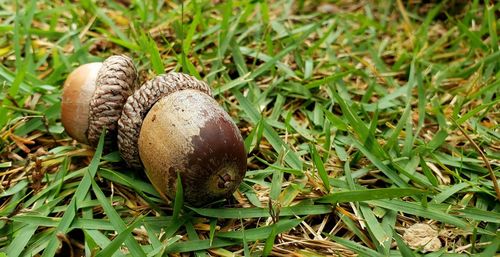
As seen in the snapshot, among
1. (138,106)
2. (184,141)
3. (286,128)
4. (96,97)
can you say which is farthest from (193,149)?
(286,128)

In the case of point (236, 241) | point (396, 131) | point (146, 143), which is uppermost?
point (146, 143)

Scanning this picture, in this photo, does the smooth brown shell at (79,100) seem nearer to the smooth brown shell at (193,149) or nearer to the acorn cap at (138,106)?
the acorn cap at (138,106)

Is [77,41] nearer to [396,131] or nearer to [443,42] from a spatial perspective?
[396,131]

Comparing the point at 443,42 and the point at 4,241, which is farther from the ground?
the point at 443,42

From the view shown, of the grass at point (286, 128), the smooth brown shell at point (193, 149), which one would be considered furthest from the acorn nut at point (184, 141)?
the grass at point (286, 128)

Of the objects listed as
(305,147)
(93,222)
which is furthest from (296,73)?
(93,222)

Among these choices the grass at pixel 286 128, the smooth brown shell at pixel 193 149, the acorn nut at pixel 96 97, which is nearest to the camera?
the smooth brown shell at pixel 193 149

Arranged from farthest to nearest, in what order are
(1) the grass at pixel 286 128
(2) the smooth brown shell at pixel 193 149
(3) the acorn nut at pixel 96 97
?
(3) the acorn nut at pixel 96 97 < (1) the grass at pixel 286 128 < (2) the smooth brown shell at pixel 193 149

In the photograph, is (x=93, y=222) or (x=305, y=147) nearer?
(x=93, y=222)
